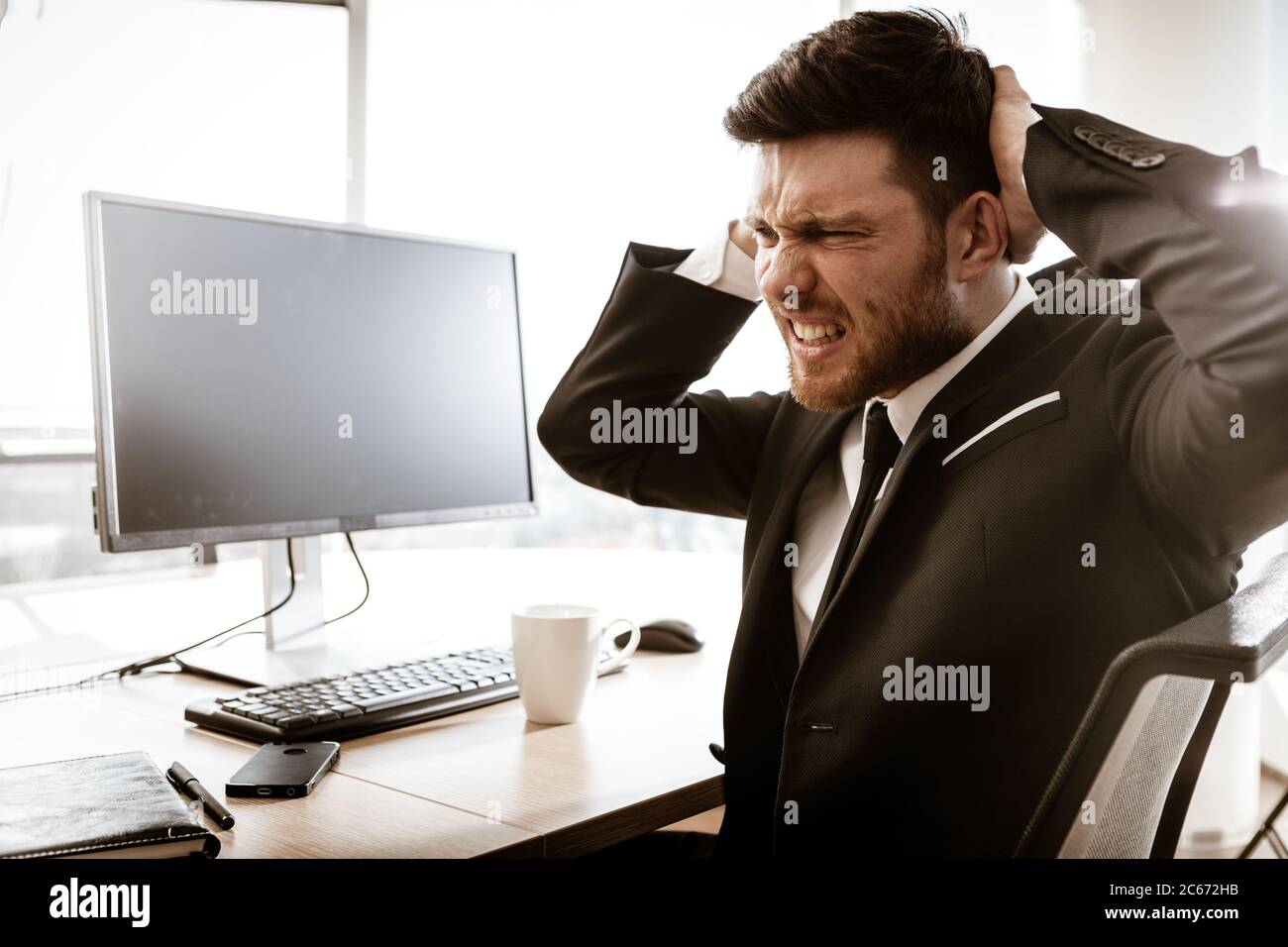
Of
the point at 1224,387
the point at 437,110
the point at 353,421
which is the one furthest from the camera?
the point at 437,110

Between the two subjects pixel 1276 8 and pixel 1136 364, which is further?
pixel 1276 8

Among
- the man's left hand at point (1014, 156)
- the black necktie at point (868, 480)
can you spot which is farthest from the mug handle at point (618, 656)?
the man's left hand at point (1014, 156)

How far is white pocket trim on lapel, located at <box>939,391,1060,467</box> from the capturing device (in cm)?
97

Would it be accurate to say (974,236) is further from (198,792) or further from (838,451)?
(198,792)

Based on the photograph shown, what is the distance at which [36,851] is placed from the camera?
72 centimetres

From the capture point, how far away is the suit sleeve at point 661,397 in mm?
1368

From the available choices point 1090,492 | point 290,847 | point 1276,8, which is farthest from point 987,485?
point 1276,8

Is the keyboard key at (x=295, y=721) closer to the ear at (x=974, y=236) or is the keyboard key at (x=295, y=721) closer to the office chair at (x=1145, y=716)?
the office chair at (x=1145, y=716)

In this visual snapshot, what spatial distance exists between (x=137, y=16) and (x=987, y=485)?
302cm

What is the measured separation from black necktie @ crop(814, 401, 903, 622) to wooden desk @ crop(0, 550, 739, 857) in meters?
0.22

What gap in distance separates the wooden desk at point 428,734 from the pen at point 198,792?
13 mm

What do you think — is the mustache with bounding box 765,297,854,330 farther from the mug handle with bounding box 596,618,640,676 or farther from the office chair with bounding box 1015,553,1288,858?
the office chair with bounding box 1015,553,1288,858
